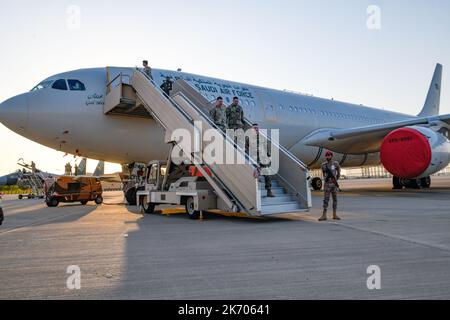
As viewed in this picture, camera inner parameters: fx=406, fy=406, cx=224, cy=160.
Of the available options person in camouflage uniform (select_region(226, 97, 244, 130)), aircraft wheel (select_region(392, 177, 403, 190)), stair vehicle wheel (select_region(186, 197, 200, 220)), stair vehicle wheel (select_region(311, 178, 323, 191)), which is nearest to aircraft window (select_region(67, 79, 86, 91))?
person in camouflage uniform (select_region(226, 97, 244, 130))

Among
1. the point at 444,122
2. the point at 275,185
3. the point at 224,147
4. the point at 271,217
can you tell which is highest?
the point at 444,122

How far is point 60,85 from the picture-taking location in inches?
436

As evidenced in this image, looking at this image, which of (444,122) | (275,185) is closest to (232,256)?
(275,185)

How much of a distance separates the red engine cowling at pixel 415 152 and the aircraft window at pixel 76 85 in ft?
30.9

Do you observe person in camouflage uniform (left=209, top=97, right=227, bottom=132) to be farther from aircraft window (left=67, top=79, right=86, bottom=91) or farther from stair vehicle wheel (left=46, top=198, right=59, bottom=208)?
stair vehicle wheel (left=46, top=198, right=59, bottom=208)

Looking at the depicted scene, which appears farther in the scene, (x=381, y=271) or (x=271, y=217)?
(x=271, y=217)

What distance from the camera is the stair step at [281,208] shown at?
736 cm

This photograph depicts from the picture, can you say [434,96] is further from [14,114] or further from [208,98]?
[14,114]

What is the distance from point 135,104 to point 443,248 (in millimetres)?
8504

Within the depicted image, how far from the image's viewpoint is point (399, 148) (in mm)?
12781

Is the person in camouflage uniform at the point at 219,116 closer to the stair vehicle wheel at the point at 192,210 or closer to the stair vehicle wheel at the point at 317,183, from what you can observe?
the stair vehicle wheel at the point at 192,210

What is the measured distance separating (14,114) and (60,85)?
1481 millimetres

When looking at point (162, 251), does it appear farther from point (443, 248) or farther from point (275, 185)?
point (275, 185)
